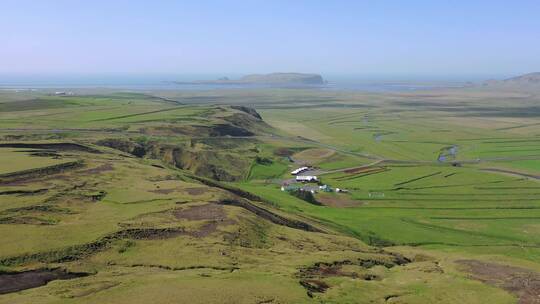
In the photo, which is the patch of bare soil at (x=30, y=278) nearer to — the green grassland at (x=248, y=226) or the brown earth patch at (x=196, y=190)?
the green grassland at (x=248, y=226)

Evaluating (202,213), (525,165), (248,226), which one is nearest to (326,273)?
(248,226)

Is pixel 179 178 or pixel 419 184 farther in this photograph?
pixel 419 184

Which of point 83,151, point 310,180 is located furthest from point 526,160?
point 83,151

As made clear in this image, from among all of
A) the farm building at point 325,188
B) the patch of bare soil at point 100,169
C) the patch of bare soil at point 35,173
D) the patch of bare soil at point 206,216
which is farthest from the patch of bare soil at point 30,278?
the farm building at point 325,188

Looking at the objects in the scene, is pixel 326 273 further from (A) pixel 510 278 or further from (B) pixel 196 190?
(B) pixel 196 190

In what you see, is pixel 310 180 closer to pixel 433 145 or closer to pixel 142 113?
pixel 433 145

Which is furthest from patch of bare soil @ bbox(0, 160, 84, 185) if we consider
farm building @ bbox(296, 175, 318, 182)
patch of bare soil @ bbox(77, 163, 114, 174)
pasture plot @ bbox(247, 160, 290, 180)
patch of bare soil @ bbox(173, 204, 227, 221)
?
farm building @ bbox(296, 175, 318, 182)

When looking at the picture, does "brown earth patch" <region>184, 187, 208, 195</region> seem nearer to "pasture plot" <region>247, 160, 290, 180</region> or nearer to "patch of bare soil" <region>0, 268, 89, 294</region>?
"patch of bare soil" <region>0, 268, 89, 294</region>
